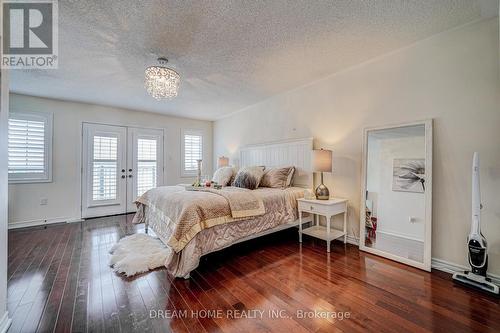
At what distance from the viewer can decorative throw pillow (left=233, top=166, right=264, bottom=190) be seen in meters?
3.38

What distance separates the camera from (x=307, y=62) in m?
2.80

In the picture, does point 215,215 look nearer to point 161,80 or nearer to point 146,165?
point 161,80

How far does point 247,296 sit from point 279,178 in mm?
2028

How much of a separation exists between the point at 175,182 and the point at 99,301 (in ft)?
13.3

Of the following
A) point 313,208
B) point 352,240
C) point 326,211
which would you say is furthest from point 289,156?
point 352,240

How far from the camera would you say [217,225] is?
2332mm

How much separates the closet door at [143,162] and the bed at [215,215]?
174cm

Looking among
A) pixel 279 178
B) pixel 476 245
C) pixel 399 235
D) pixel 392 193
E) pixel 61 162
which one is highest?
pixel 61 162

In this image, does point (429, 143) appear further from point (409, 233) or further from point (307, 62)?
point (307, 62)

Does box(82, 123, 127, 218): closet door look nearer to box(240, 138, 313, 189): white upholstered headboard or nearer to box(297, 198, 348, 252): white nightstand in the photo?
box(240, 138, 313, 189): white upholstered headboard

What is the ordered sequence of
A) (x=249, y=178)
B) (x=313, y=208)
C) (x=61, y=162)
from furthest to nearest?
(x=61, y=162) → (x=249, y=178) → (x=313, y=208)

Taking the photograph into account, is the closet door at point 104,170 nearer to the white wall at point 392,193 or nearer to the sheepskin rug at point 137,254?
the sheepskin rug at point 137,254

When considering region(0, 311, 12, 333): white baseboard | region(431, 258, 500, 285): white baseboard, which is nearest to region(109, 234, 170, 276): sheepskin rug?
region(0, 311, 12, 333): white baseboard

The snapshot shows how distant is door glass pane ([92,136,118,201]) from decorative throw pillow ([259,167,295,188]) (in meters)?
3.59
